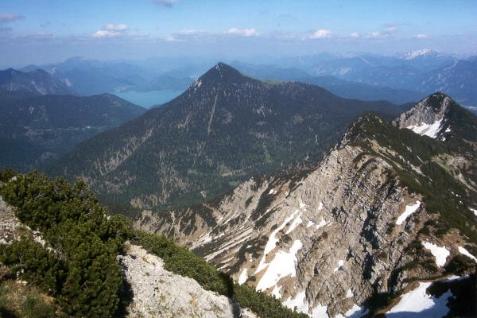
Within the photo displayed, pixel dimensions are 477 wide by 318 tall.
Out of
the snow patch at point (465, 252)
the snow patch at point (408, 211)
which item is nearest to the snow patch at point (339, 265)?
the snow patch at point (408, 211)

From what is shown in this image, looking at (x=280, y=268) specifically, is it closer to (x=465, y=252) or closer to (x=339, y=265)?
(x=339, y=265)

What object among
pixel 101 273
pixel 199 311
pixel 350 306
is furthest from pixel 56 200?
pixel 350 306

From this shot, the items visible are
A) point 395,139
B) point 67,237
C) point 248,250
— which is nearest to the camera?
point 67,237

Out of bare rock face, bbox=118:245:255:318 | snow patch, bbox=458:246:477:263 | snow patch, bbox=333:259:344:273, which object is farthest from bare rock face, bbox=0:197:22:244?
snow patch, bbox=333:259:344:273

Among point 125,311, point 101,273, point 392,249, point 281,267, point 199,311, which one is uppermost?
point 101,273

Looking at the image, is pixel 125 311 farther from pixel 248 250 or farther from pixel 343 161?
pixel 343 161

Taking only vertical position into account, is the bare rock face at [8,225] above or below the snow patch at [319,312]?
above

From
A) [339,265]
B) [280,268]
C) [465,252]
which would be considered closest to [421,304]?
[465,252]

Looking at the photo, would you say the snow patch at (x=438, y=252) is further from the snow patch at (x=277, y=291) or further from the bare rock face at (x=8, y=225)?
the bare rock face at (x=8, y=225)
